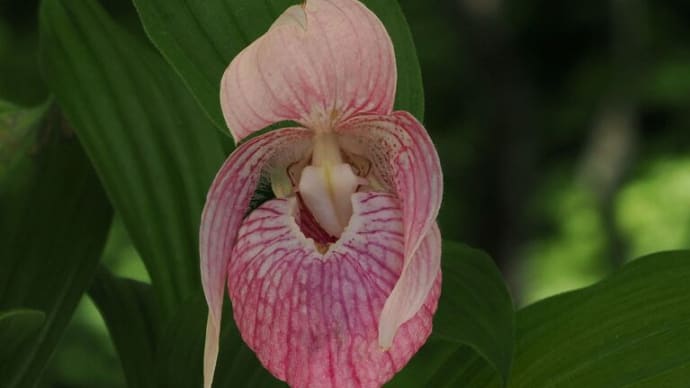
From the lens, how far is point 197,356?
23.8 inches

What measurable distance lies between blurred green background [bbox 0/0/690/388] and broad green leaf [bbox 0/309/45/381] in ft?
5.72

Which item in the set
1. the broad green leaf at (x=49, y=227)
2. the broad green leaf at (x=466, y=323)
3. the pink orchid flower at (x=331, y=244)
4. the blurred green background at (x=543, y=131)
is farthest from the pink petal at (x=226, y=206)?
the blurred green background at (x=543, y=131)

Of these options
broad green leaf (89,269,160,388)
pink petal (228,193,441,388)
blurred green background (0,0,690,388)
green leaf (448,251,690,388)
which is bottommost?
blurred green background (0,0,690,388)

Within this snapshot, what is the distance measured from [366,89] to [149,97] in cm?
25

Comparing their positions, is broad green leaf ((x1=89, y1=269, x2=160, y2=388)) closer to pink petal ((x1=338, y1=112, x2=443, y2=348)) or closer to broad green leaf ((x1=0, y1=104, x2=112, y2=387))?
broad green leaf ((x1=0, y1=104, x2=112, y2=387))

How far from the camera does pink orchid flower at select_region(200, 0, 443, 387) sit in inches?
18.7

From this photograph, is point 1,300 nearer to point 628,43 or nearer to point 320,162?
point 320,162

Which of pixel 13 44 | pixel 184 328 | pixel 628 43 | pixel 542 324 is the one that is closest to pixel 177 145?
pixel 184 328

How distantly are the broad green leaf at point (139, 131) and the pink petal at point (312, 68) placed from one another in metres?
0.21

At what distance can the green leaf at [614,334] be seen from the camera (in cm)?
51

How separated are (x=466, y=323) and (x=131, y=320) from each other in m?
0.26

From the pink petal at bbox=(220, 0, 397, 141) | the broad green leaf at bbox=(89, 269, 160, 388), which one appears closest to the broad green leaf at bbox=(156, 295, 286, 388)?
the broad green leaf at bbox=(89, 269, 160, 388)

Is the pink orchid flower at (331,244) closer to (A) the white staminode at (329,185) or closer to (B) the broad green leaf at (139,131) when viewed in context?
(A) the white staminode at (329,185)

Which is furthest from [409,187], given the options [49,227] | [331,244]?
[49,227]
